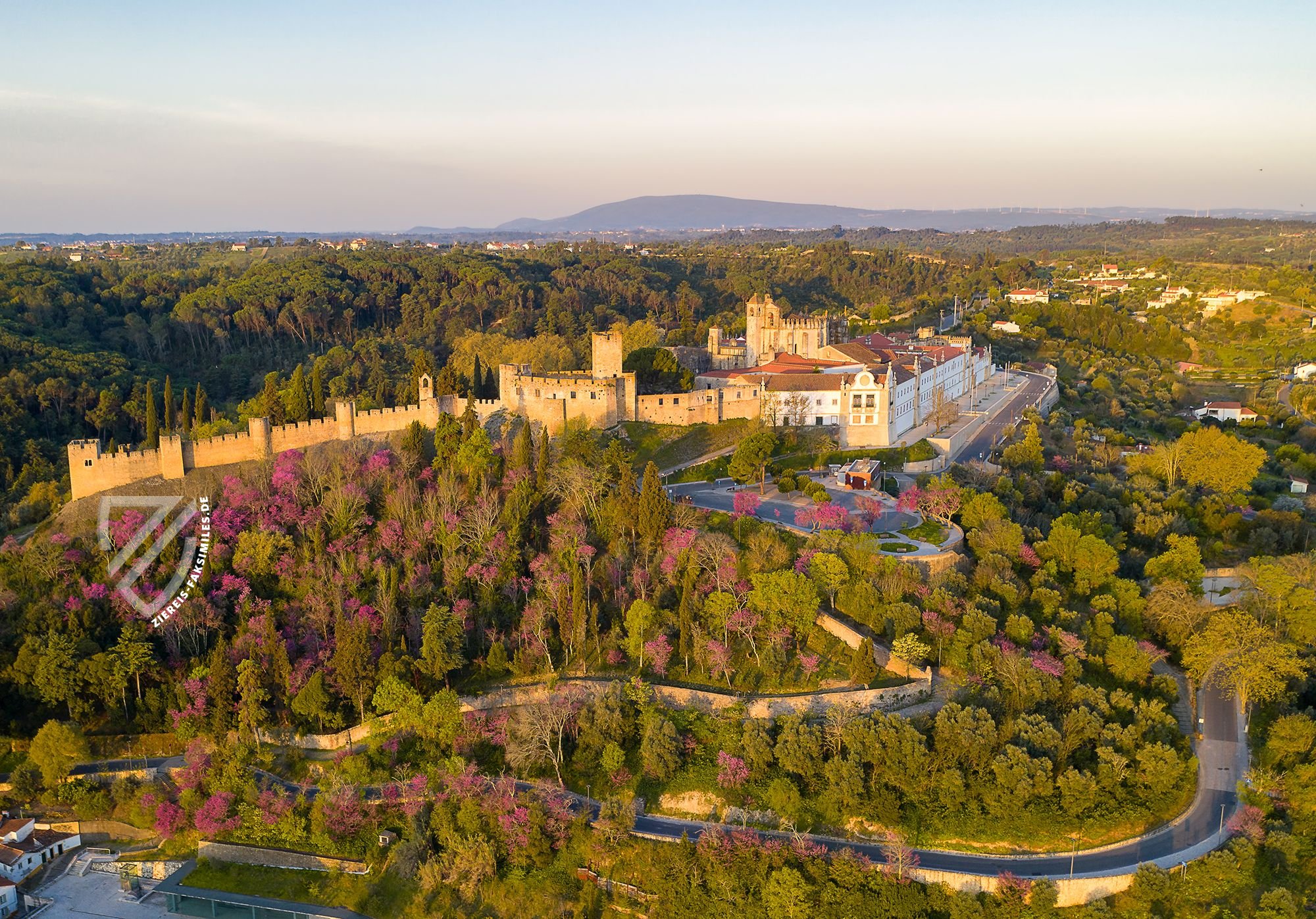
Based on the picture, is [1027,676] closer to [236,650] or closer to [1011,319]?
[236,650]

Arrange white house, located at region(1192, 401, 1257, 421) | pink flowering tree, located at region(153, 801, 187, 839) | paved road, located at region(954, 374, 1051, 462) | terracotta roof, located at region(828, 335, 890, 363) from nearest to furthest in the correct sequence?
pink flowering tree, located at region(153, 801, 187, 839) → paved road, located at region(954, 374, 1051, 462) → terracotta roof, located at region(828, 335, 890, 363) → white house, located at region(1192, 401, 1257, 421)

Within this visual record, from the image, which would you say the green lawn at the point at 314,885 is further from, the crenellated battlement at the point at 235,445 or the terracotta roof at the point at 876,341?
the terracotta roof at the point at 876,341

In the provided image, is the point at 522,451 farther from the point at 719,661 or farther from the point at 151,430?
the point at 151,430

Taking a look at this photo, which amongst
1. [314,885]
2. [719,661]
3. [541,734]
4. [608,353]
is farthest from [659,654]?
[608,353]

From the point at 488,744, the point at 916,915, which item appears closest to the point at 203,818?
the point at 488,744

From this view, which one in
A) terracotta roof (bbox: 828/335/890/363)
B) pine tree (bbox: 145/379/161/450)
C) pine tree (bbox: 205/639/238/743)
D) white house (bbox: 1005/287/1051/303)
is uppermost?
white house (bbox: 1005/287/1051/303)

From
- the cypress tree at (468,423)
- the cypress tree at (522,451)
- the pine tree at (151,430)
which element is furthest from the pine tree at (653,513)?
the pine tree at (151,430)

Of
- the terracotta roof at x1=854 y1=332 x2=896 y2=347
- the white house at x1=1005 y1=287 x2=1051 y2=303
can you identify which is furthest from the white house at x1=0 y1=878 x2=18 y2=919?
the white house at x1=1005 y1=287 x2=1051 y2=303

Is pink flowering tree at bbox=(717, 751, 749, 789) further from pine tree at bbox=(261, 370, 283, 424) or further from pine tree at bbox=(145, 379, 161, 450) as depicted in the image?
pine tree at bbox=(145, 379, 161, 450)
